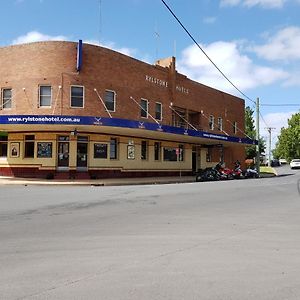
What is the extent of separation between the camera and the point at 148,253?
24.0 ft

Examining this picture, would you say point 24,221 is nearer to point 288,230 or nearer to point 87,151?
point 288,230

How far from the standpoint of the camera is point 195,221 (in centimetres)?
1118

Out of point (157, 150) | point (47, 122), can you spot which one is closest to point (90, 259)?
point (47, 122)

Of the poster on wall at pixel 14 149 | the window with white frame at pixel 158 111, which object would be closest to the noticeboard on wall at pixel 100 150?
the poster on wall at pixel 14 149

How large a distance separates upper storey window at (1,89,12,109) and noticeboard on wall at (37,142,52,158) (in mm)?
3927

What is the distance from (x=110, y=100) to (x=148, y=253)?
84.4 ft

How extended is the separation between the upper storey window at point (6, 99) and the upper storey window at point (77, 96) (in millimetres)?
4811

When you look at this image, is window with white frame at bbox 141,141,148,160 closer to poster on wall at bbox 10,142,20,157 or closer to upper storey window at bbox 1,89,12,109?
poster on wall at bbox 10,142,20,157

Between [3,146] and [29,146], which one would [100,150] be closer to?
[29,146]

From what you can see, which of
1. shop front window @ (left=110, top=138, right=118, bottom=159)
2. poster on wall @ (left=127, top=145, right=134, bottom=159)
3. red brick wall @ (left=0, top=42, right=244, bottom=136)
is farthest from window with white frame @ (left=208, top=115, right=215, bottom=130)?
shop front window @ (left=110, top=138, right=118, bottom=159)

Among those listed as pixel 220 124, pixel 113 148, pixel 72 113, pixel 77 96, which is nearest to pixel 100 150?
pixel 113 148

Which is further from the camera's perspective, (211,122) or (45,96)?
(211,122)

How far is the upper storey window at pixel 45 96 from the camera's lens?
3022 cm

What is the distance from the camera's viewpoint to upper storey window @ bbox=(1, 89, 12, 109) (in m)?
31.3
